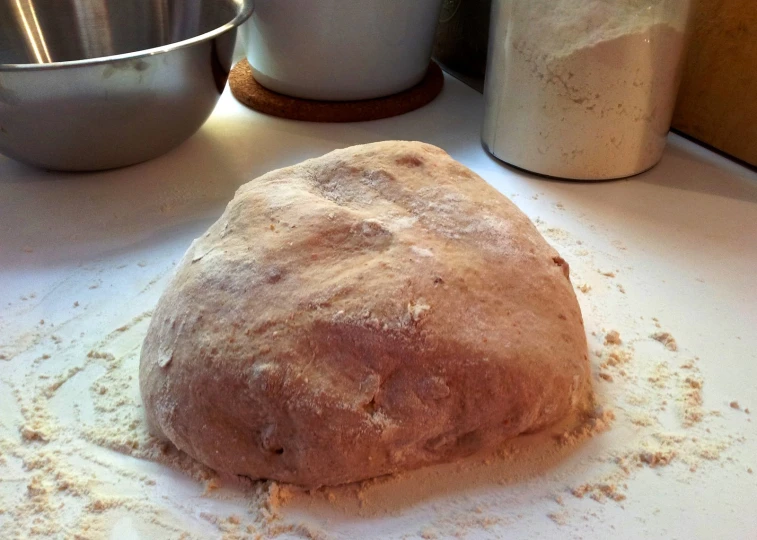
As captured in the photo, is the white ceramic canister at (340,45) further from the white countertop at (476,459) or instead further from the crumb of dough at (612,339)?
the crumb of dough at (612,339)

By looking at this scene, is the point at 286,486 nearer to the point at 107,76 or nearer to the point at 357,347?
the point at 357,347

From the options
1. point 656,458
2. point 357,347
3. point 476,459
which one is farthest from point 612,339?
point 357,347

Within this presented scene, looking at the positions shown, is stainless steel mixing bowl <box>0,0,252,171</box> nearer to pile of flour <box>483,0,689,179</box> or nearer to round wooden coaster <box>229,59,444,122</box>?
round wooden coaster <box>229,59,444,122</box>

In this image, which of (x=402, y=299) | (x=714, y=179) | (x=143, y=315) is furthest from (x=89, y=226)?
(x=714, y=179)

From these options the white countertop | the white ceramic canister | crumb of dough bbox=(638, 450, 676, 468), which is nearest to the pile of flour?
the white countertop

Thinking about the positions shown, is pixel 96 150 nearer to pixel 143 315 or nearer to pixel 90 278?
pixel 90 278

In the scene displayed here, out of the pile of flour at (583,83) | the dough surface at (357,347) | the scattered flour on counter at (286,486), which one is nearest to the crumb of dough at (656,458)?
the scattered flour on counter at (286,486)
